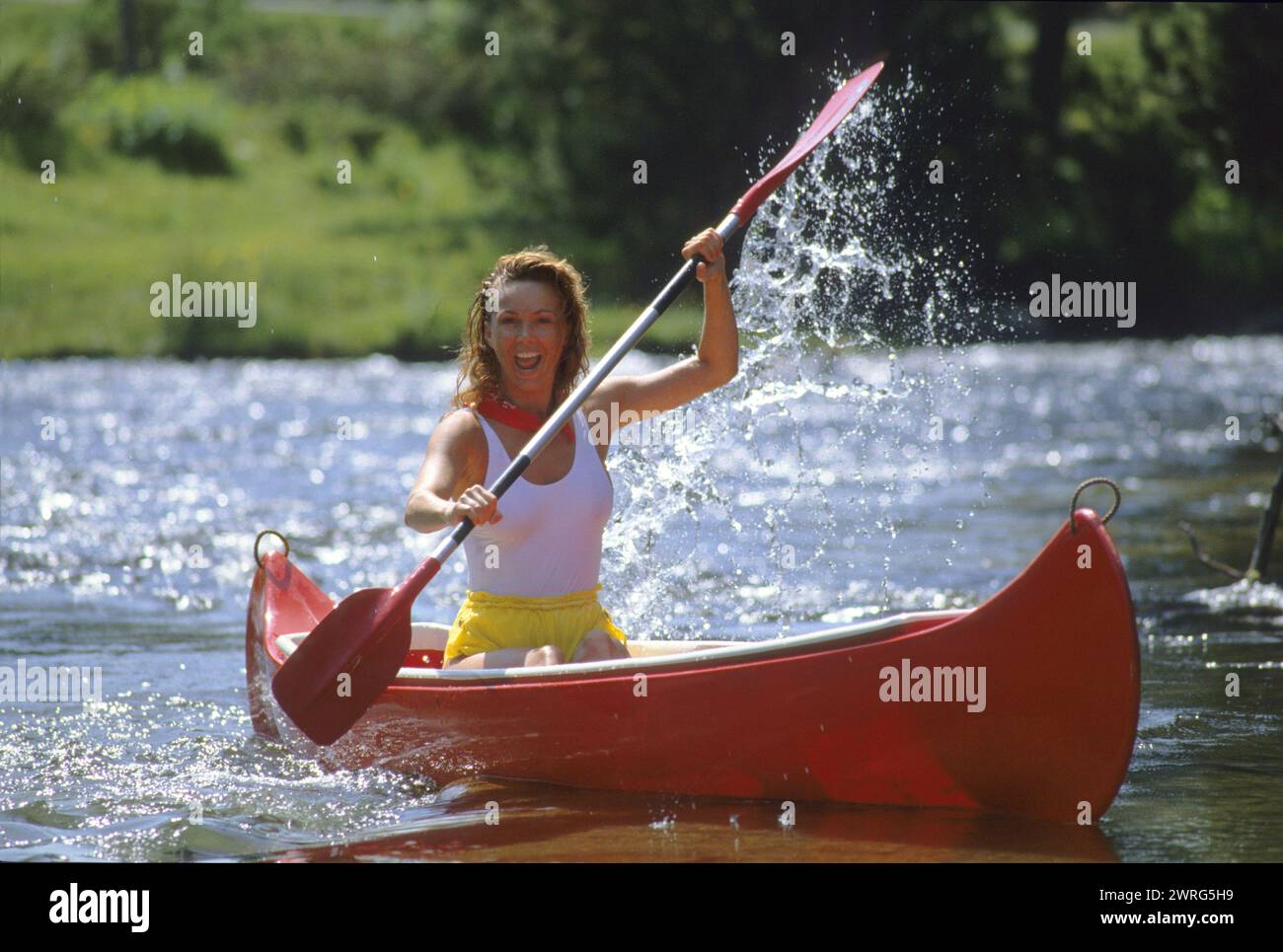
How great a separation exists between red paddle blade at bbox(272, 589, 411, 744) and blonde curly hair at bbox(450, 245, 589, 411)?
0.58 m

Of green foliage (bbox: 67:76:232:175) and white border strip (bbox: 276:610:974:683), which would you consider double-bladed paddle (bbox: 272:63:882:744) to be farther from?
green foliage (bbox: 67:76:232:175)

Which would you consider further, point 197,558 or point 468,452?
point 197,558

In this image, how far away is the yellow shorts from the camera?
4.52m

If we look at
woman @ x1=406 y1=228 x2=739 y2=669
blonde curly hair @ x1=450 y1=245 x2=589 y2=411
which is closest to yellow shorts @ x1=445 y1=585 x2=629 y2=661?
woman @ x1=406 y1=228 x2=739 y2=669

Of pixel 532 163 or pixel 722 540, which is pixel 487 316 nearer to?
pixel 722 540

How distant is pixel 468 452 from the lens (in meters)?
4.47

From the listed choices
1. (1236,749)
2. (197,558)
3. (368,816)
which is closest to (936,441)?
(197,558)

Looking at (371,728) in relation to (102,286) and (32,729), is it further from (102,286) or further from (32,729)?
(102,286)

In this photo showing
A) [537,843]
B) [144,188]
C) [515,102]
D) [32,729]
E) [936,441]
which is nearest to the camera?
[537,843]

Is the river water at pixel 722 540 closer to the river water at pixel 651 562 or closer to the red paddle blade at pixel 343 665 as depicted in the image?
the river water at pixel 651 562

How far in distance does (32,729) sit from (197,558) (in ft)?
10.6

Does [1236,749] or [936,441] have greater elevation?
[936,441]

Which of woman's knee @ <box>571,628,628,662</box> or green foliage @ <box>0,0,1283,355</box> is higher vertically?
green foliage @ <box>0,0,1283,355</box>

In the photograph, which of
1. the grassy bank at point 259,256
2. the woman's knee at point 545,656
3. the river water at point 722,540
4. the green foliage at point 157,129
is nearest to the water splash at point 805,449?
the river water at point 722,540
